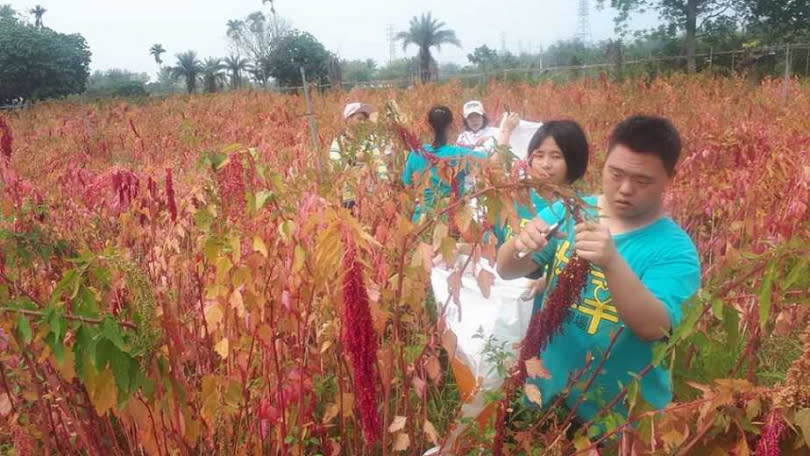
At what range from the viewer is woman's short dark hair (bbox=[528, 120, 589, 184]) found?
1744 mm

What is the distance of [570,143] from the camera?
1.75 m

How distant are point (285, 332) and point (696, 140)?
3.76m

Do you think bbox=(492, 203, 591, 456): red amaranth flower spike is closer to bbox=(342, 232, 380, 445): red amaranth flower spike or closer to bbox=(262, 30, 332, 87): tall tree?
bbox=(342, 232, 380, 445): red amaranth flower spike

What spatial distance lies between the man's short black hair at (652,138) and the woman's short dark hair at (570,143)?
0.52 meters

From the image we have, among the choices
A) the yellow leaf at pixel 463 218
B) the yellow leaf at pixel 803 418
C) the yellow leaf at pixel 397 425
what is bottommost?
the yellow leaf at pixel 397 425

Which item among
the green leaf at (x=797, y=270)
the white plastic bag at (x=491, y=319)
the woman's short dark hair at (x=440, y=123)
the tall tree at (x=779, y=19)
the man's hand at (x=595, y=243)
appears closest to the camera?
the green leaf at (x=797, y=270)

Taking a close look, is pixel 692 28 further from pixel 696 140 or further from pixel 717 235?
pixel 717 235

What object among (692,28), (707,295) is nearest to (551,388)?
Result: (707,295)

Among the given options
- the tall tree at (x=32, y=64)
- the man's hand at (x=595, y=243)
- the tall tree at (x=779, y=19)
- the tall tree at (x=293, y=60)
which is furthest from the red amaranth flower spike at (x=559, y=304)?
the tall tree at (x=779, y=19)

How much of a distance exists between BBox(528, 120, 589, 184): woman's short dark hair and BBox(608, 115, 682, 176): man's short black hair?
518mm

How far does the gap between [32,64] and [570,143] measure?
76.4ft

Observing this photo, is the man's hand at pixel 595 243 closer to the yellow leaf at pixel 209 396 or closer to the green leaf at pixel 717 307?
the green leaf at pixel 717 307

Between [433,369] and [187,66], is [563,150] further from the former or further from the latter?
[187,66]

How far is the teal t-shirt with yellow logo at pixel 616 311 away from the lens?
1134mm
